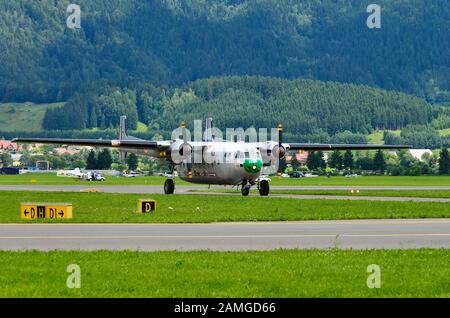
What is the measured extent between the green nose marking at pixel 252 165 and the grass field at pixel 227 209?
16.8 feet

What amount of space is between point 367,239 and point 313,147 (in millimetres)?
44898

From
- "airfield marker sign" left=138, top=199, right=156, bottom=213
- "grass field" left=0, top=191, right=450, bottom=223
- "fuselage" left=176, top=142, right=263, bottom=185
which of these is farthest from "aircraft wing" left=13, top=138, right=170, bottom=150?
"airfield marker sign" left=138, top=199, right=156, bottom=213

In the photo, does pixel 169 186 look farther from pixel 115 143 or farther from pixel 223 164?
pixel 115 143

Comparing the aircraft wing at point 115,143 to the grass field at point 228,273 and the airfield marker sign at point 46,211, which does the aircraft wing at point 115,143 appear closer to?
the airfield marker sign at point 46,211

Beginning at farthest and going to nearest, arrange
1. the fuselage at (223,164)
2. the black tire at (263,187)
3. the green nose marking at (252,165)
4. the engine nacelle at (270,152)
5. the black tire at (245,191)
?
1. the engine nacelle at (270,152)
2. the black tire at (245,191)
3. the fuselage at (223,164)
4. the black tire at (263,187)
5. the green nose marking at (252,165)

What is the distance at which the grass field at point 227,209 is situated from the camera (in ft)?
147

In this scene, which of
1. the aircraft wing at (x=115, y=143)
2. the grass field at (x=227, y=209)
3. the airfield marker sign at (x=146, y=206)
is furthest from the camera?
the aircraft wing at (x=115, y=143)

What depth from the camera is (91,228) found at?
127 feet

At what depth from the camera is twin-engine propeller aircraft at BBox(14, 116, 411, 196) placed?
227 ft

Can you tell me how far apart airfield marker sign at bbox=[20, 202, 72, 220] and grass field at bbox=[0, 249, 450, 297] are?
15768mm

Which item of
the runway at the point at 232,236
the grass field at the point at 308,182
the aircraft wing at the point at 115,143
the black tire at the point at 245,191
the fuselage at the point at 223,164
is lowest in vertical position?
the grass field at the point at 308,182

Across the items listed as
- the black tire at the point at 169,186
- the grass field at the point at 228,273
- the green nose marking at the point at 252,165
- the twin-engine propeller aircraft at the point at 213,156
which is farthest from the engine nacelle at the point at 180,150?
the grass field at the point at 228,273

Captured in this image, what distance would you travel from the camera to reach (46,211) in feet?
146
